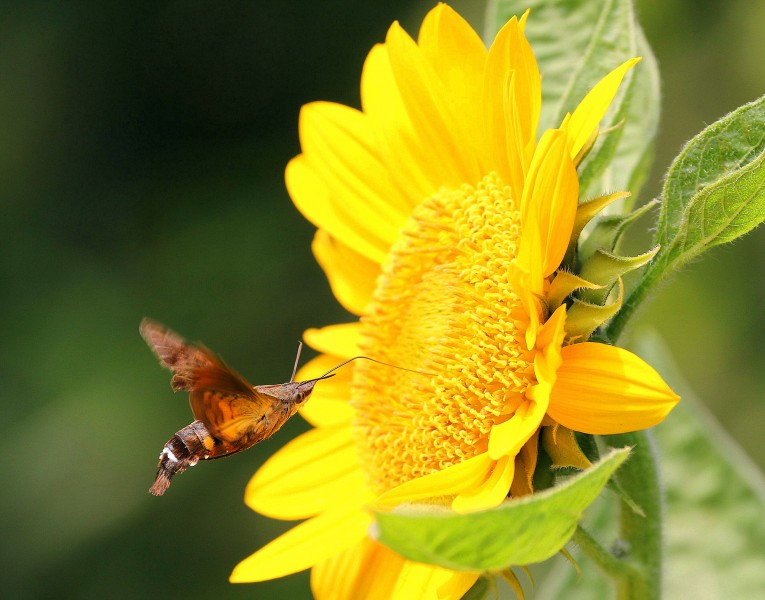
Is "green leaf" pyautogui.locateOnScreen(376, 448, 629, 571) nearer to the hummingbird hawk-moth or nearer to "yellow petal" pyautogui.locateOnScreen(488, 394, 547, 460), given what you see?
"yellow petal" pyautogui.locateOnScreen(488, 394, 547, 460)

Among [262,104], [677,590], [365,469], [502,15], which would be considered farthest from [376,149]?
[262,104]

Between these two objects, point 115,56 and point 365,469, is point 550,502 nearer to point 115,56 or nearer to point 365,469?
point 365,469

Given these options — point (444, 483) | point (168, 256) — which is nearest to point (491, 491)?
point (444, 483)

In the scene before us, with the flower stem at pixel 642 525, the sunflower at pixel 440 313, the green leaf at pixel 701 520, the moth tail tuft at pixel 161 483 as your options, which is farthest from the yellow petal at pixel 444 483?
the green leaf at pixel 701 520

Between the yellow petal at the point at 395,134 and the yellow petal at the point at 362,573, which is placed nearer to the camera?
the yellow petal at the point at 362,573

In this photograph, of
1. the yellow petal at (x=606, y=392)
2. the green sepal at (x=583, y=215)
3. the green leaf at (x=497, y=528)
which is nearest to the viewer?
the green leaf at (x=497, y=528)

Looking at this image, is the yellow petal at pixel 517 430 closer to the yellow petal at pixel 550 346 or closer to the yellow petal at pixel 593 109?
the yellow petal at pixel 550 346

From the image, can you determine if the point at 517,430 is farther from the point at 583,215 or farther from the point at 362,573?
the point at 362,573

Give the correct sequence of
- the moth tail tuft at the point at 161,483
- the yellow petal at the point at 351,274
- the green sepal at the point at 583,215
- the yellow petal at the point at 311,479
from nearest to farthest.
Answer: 1. the green sepal at the point at 583,215
2. the moth tail tuft at the point at 161,483
3. the yellow petal at the point at 311,479
4. the yellow petal at the point at 351,274
